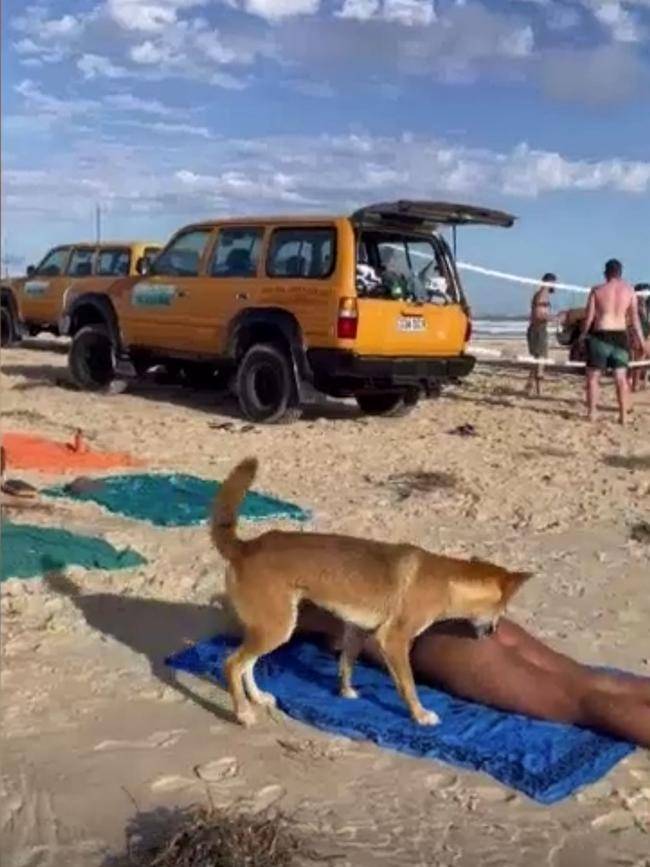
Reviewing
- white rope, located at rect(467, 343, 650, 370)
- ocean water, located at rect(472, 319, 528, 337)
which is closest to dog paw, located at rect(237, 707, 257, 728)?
ocean water, located at rect(472, 319, 528, 337)

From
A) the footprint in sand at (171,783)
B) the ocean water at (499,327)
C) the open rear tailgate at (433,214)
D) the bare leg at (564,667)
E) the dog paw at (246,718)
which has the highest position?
the open rear tailgate at (433,214)

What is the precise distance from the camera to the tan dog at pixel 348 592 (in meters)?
3.82

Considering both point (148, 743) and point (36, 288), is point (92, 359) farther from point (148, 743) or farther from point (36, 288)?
point (148, 743)

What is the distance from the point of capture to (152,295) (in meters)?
10.6

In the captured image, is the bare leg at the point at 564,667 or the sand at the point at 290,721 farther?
the bare leg at the point at 564,667

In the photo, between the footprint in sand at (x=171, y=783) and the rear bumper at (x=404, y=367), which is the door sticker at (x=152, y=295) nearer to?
the rear bumper at (x=404, y=367)

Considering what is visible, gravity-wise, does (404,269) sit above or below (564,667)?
above

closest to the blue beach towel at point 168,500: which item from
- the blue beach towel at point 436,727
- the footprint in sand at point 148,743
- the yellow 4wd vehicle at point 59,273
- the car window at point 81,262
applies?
the blue beach towel at point 436,727

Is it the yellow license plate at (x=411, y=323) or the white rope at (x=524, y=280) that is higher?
the white rope at (x=524, y=280)

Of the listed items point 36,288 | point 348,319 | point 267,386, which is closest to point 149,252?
point 36,288

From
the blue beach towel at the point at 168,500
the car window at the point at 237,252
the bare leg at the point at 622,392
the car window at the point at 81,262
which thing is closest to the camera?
the blue beach towel at the point at 168,500

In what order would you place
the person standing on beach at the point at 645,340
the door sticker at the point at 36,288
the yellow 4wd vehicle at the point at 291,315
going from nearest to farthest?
the person standing on beach at the point at 645,340 < the yellow 4wd vehicle at the point at 291,315 < the door sticker at the point at 36,288

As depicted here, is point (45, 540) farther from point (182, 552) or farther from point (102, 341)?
point (102, 341)

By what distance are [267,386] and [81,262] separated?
4.96 meters
